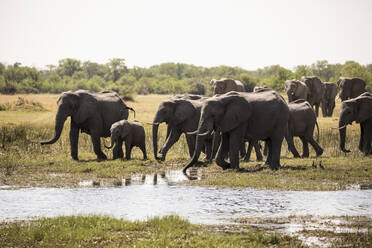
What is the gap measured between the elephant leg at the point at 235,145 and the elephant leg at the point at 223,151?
0.29 m

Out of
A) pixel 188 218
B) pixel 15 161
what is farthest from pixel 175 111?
pixel 188 218

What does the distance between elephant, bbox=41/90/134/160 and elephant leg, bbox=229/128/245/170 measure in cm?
523

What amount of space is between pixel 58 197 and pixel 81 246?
5.25m

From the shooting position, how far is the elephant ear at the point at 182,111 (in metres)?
22.1

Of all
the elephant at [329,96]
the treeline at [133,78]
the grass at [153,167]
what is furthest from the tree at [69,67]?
the grass at [153,167]

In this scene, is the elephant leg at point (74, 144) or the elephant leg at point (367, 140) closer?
the elephant leg at point (74, 144)

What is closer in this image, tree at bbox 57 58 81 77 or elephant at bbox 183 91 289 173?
elephant at bbox 183 91 289 173

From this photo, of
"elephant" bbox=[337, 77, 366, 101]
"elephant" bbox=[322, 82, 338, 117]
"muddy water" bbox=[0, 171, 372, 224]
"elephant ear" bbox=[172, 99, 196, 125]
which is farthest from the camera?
"elephant" bbox=[322, 82, 338, 117]

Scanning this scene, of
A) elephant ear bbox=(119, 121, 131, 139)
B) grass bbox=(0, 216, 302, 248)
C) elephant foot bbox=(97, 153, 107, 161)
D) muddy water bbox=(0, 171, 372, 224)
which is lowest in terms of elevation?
elephant foot bbox=(97, 153, 107, 161)

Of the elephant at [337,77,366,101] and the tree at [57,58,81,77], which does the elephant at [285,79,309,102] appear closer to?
the elephant at [337,77,366,101]

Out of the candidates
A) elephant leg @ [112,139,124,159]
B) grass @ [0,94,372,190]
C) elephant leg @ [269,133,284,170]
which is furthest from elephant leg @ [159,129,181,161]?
elephant leg @ [269,133,284,170]

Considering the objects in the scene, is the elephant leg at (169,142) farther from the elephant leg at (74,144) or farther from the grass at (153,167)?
the elephant leg at (74,144)

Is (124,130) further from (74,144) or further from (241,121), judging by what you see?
(241,121)

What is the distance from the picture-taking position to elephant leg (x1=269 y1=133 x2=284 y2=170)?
19469 millimetres
